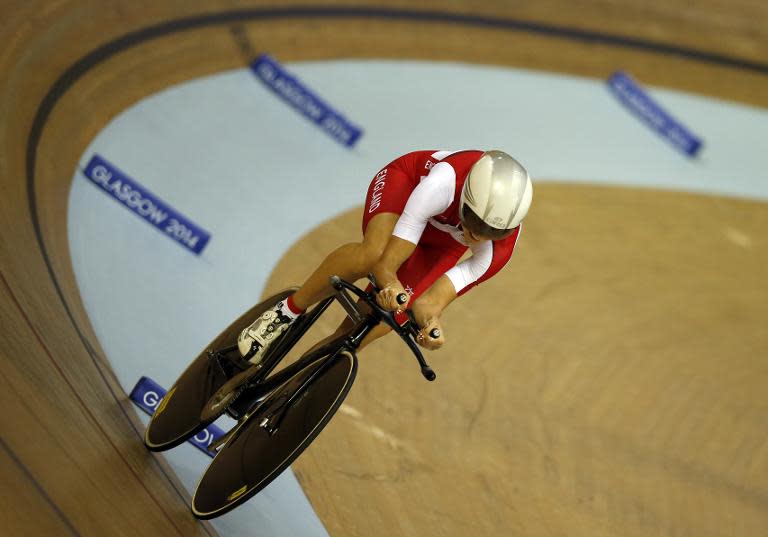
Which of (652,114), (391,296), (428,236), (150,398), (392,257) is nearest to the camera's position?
(391,296)

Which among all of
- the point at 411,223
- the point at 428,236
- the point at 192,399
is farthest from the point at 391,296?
the point at 192,399

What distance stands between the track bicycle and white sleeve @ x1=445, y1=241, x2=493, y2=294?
26 cm

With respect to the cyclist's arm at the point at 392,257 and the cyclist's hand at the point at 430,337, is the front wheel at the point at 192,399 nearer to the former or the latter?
the cyclist's arm at the point at 392,257

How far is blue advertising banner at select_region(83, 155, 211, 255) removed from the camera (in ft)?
16.6

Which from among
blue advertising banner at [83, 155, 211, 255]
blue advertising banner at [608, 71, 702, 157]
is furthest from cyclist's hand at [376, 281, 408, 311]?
blue advertising banner at [608, 71, 702, 157]

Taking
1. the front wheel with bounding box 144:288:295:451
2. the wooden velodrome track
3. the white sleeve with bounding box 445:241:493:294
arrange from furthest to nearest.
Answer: the front wheel with bounding box 144:288:295:451, the wooden velodrome track, the white sleeve with bounding box 445:241:493:294

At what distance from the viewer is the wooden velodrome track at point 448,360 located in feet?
11.3

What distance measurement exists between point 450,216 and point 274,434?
937 millimetres

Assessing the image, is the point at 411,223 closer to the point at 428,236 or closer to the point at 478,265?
the point at 478,265

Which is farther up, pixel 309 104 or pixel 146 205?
pixel 146 205

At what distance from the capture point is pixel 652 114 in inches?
332

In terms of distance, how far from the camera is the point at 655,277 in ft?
21.3

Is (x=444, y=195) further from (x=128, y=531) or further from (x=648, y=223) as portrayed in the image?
(x=648, y=223)

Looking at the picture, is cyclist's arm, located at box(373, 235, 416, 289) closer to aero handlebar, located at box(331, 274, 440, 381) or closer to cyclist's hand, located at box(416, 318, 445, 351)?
aero handlebar, located at box(331, 274, 440, 381)
